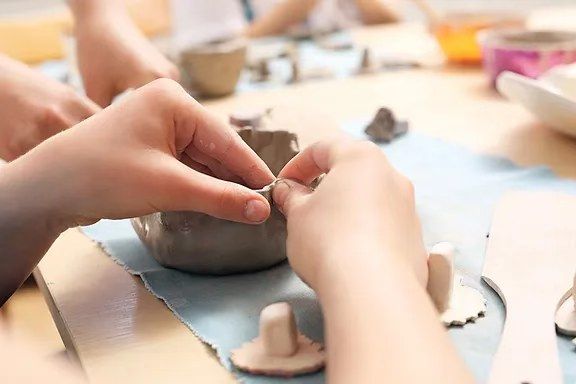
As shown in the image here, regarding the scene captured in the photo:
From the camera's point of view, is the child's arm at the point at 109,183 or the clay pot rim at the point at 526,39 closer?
the child's arm at the point at 109,183

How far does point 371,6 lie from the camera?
1644 millimetres

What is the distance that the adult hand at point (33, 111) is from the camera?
0.68 metres

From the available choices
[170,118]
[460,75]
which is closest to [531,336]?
[170,118]

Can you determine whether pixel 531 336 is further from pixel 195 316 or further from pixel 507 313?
pixel 195 316

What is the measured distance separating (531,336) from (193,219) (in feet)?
0.76

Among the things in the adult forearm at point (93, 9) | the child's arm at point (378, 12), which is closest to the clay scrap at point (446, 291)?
the adult forearm at point (93, 9)

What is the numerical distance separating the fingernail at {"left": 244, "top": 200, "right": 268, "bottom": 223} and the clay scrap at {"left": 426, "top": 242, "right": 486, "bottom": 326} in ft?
0.36

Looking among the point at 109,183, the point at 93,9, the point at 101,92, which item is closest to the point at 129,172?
the point at 109,183

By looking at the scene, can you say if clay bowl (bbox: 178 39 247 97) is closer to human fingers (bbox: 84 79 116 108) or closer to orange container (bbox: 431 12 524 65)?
human fingers (bbox: 84 79 116 108)

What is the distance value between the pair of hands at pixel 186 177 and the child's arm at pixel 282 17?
102cm

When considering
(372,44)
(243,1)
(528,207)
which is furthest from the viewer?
(243,1)

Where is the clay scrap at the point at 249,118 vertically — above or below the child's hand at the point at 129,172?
below

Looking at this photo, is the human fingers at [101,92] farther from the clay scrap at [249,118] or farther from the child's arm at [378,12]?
the child's arm at [378,12]

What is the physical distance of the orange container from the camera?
122cm
